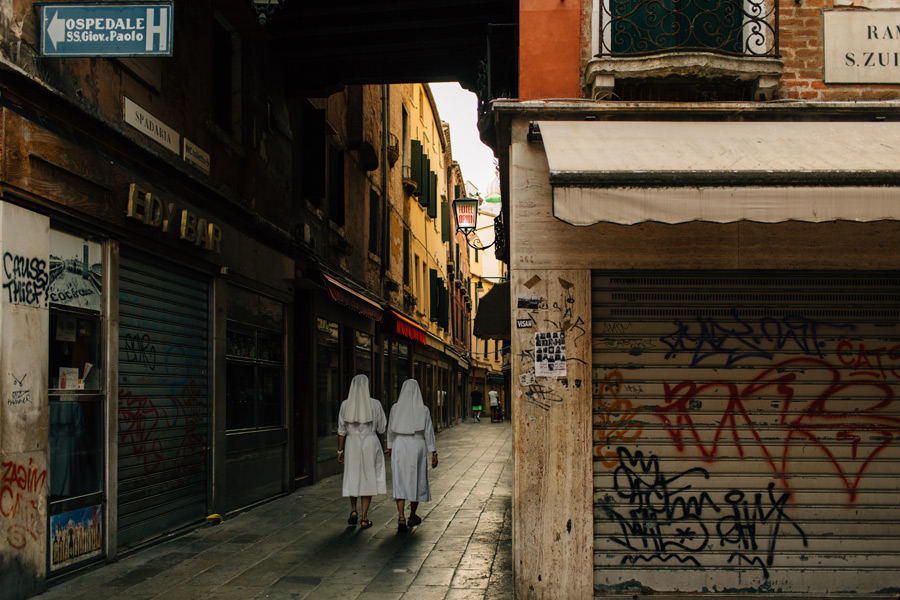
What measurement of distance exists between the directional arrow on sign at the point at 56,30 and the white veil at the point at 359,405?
16.4 feet

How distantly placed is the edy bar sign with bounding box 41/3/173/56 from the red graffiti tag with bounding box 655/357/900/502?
4.83 meters

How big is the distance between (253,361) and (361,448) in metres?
2.58

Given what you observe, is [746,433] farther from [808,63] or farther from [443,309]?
[443,309]

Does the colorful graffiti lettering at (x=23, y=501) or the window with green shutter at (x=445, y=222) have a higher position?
the window with green shutter at (x=445, y=222)

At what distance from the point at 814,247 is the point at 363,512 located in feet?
19.0

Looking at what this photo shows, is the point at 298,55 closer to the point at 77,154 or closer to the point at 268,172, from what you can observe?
the point at 268,172

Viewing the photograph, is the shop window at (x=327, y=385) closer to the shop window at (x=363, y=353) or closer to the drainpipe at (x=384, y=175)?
the shop window at (x=363, y=353)

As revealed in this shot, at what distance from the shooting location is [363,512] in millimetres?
9984

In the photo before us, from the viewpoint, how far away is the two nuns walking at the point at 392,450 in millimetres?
9883

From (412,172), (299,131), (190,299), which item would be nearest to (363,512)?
(190,299)

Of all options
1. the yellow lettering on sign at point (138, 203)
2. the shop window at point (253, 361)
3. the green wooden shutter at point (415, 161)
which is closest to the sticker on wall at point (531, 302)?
the yellow lettering on sign at point (138, 203)

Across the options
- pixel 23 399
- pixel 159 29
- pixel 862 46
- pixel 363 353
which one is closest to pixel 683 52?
pixel 862 46

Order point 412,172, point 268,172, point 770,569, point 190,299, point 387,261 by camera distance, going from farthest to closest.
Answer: point 412,172 → point 387,261 → point 268,172 → point 190,299 → point 770,569

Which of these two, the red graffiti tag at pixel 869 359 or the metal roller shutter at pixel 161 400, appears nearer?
the red graffiti tag at pixel 869 359
